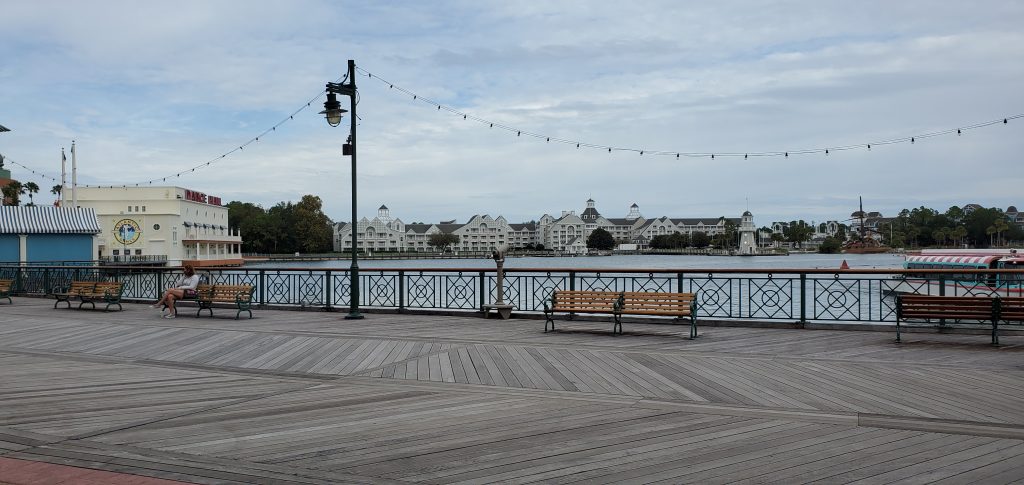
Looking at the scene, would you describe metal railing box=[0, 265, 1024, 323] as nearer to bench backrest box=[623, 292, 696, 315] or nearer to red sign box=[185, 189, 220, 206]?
bench backrest box=[623, 292, 696, 315]

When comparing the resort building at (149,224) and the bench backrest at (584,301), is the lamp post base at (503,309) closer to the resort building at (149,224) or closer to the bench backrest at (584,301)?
the bench backrest at (584,301)

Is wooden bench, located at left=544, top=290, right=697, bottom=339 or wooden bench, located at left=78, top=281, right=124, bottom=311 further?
wooden bench, located at left=78, top=281, right=124, bottom=311

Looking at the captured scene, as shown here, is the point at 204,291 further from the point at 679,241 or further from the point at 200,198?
the point at 679,241

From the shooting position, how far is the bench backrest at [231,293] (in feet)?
45.2

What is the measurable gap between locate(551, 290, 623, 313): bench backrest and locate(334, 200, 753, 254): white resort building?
144 meters

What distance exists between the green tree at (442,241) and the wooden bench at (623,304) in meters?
149

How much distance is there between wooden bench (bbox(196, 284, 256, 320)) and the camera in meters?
13.8

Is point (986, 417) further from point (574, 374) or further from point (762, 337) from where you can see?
point (762, 337)

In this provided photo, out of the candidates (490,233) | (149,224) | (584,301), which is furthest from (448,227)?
(584,301)

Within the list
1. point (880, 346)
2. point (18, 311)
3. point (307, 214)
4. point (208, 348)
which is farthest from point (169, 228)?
point (880, 346)

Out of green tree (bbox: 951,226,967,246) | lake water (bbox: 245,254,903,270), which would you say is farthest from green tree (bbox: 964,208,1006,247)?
lake water (bbox: 245,254,903,270)

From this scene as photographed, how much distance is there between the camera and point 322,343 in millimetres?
10297

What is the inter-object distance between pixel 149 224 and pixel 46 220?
135 ft

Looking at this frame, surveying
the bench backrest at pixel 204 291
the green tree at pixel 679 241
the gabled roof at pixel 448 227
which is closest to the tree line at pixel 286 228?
the gabled roof at pixel 448 227
